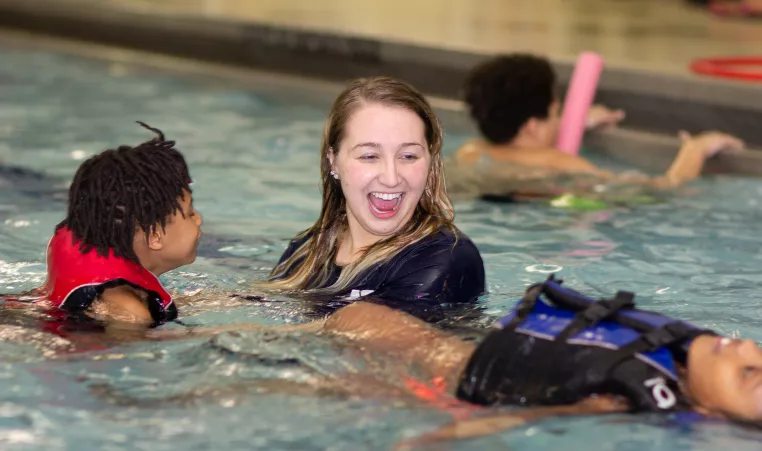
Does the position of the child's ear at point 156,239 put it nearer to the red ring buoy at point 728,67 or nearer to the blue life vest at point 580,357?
the blue life vest at point 580,357

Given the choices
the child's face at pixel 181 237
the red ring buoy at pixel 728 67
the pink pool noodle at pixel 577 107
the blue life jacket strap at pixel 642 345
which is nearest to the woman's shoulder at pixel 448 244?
the child's face at pixel 181 237

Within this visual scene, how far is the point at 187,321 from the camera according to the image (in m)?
3.88

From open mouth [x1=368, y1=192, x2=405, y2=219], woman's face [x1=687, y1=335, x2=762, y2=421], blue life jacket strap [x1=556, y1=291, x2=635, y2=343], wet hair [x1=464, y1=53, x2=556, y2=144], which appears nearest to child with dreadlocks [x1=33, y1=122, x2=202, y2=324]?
open mouth [x1=368, y1=192, x2=405, y2=219]

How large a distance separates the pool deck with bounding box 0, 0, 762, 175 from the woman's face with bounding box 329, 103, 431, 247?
339 centimetres

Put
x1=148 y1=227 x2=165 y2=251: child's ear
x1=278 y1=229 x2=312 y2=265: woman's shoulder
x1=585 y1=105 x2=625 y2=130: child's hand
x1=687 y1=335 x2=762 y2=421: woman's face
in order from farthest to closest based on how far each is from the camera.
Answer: x1=585 y1=105 x2=625 y2=130: child's hand, x1=278 y1=229 x2=312 y2=265: woman's shoulder, x1=148 y1=227 x2=165 y2=251: child's ear, x1=687 y1=335 x2=762 y2=421: woman's face

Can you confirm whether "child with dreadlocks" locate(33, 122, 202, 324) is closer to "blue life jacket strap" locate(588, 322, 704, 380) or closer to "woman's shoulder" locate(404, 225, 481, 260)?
"woman's shoulder" locate(404, 225, 481, 260)

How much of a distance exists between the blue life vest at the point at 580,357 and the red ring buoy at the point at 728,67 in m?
4.42

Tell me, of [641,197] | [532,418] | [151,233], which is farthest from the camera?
[641,197]

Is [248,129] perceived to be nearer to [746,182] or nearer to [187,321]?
[746,182]

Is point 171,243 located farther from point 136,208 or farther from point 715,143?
point 715,143

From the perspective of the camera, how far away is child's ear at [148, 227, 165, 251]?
148 inches

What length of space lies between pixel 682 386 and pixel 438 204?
1.15 metres

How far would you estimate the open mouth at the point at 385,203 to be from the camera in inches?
150

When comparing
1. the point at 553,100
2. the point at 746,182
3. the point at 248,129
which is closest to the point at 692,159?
the point at 746,182
